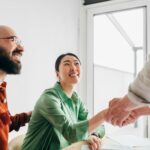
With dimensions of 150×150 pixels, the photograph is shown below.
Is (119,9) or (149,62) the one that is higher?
(119,9)

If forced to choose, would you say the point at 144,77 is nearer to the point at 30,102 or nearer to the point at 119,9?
the point at 30,102

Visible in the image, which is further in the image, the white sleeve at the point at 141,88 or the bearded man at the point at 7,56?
the bearded man at the point at 7,56

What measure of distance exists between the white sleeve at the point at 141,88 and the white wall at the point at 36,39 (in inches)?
53.1

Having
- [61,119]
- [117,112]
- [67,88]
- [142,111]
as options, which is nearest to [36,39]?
[67,88]

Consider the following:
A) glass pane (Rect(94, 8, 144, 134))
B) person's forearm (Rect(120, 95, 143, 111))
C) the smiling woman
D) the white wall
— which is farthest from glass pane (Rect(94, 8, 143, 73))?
person's forearm (Rect(120, 95, 143, 111))

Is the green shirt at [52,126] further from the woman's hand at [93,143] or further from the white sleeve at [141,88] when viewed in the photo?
the white sleeve at [141,88]

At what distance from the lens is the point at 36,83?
247 cm

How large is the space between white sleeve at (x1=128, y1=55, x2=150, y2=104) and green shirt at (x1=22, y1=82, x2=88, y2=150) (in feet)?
1.88

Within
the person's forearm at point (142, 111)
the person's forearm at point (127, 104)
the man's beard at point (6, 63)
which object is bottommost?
the person's forearm at point (142, 111)

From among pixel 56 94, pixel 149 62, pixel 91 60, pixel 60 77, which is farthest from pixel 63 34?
pixel 149 62

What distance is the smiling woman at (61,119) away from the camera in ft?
5.15

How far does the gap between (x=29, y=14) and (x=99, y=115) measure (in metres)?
1.24

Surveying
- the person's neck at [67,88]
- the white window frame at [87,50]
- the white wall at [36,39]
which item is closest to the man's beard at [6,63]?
the person's neck at [67,88]

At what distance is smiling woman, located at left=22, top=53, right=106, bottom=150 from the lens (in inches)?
61.7
